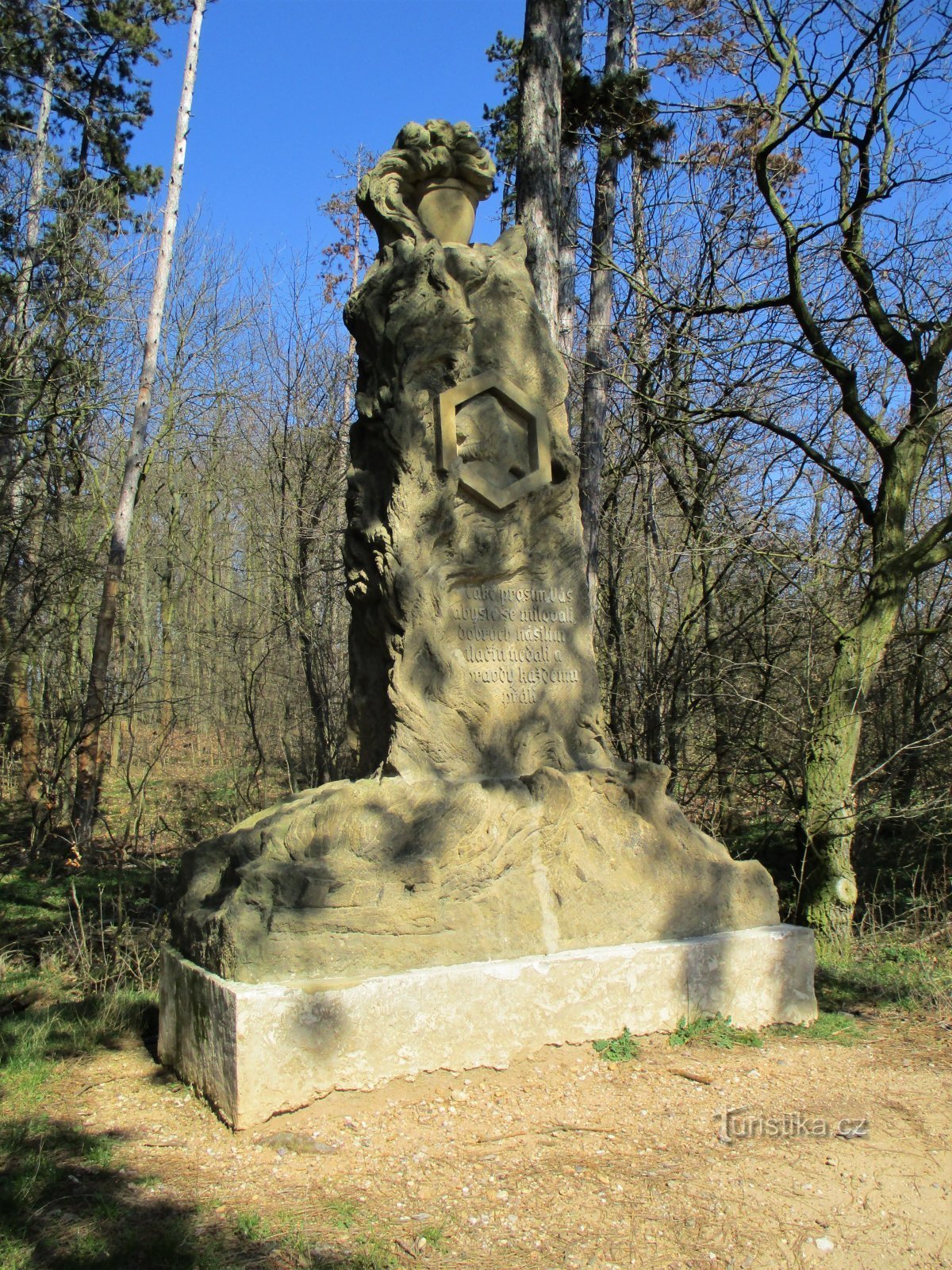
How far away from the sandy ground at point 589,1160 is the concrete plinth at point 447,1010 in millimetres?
86

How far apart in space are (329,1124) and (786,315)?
258 inches

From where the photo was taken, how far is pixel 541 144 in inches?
333

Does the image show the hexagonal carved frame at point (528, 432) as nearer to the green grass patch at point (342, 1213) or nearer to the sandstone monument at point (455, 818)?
the sandstone monument at point (455, 818)

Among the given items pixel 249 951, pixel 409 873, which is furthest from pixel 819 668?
pixel 249 951

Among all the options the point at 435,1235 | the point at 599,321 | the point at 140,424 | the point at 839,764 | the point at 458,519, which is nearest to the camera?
the point at 435,1235

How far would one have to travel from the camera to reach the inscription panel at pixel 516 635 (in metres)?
4.70

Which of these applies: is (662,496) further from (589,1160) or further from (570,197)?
A: (589,1160)

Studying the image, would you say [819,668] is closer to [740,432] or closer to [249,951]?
[740,432]

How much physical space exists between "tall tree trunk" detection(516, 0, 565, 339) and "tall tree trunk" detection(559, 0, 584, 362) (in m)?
1.54

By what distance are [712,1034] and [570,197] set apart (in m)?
8.97

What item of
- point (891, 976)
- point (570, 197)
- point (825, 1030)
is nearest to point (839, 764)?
point (891, 976)

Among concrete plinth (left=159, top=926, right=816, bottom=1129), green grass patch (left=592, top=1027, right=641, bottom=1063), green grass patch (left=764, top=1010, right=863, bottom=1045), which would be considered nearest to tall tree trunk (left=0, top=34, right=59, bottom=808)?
concrete plinth (left=159, top=926, right=816, bottom=1129)

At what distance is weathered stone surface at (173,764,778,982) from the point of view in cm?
387

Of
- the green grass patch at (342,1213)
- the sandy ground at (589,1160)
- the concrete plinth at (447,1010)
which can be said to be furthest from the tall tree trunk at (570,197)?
the green grass patch at (342,1213)
